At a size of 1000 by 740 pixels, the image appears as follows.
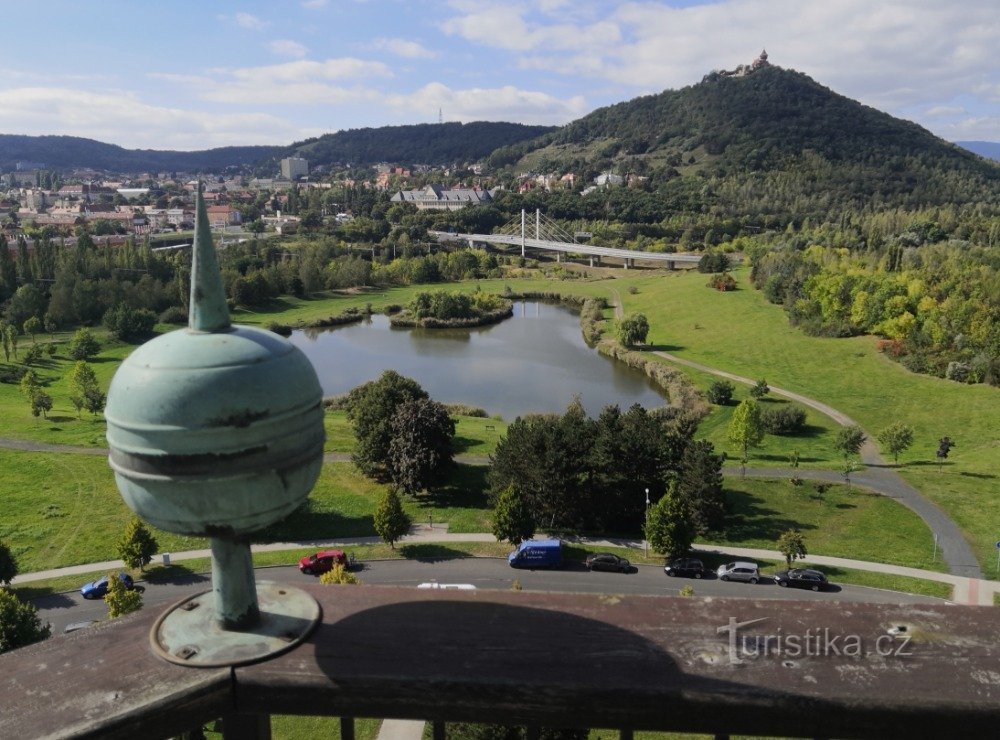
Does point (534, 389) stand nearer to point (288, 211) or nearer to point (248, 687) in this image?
point (248, 687)

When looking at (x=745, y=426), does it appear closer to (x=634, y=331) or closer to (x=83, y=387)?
(x=634, y=331)

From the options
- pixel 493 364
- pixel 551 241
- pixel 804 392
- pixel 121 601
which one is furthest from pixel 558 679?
pixel 551 241

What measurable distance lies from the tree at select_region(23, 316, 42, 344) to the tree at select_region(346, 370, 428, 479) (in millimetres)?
35112

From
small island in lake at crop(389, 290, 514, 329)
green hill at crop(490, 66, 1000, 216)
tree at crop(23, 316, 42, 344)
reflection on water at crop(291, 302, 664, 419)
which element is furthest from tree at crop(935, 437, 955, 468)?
green hill at crop(490, 66, 1000, 216)

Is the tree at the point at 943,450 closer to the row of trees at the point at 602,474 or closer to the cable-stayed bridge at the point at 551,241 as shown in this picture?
the row of trees at the point at 602,474

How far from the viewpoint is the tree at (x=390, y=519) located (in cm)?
1992

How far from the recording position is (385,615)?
2.67 m

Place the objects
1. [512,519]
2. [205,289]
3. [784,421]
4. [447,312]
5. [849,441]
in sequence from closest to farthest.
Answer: [205,289] → [512,519] → [849,441] → [784,421] → [447,312]

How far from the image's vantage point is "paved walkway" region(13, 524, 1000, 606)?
18250 mm


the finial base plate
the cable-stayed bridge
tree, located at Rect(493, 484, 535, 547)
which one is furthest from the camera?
the cable-stayed bridge

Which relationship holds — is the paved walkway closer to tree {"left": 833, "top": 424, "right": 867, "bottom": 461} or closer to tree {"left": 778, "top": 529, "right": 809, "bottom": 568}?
tree {"left": 778, "top": 529, "right": 809, "bottom": 568}

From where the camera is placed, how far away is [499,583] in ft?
61.0

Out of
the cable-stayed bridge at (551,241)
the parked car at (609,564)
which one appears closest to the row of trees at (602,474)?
the parked car at (609,564)

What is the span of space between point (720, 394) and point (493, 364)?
1682cm
